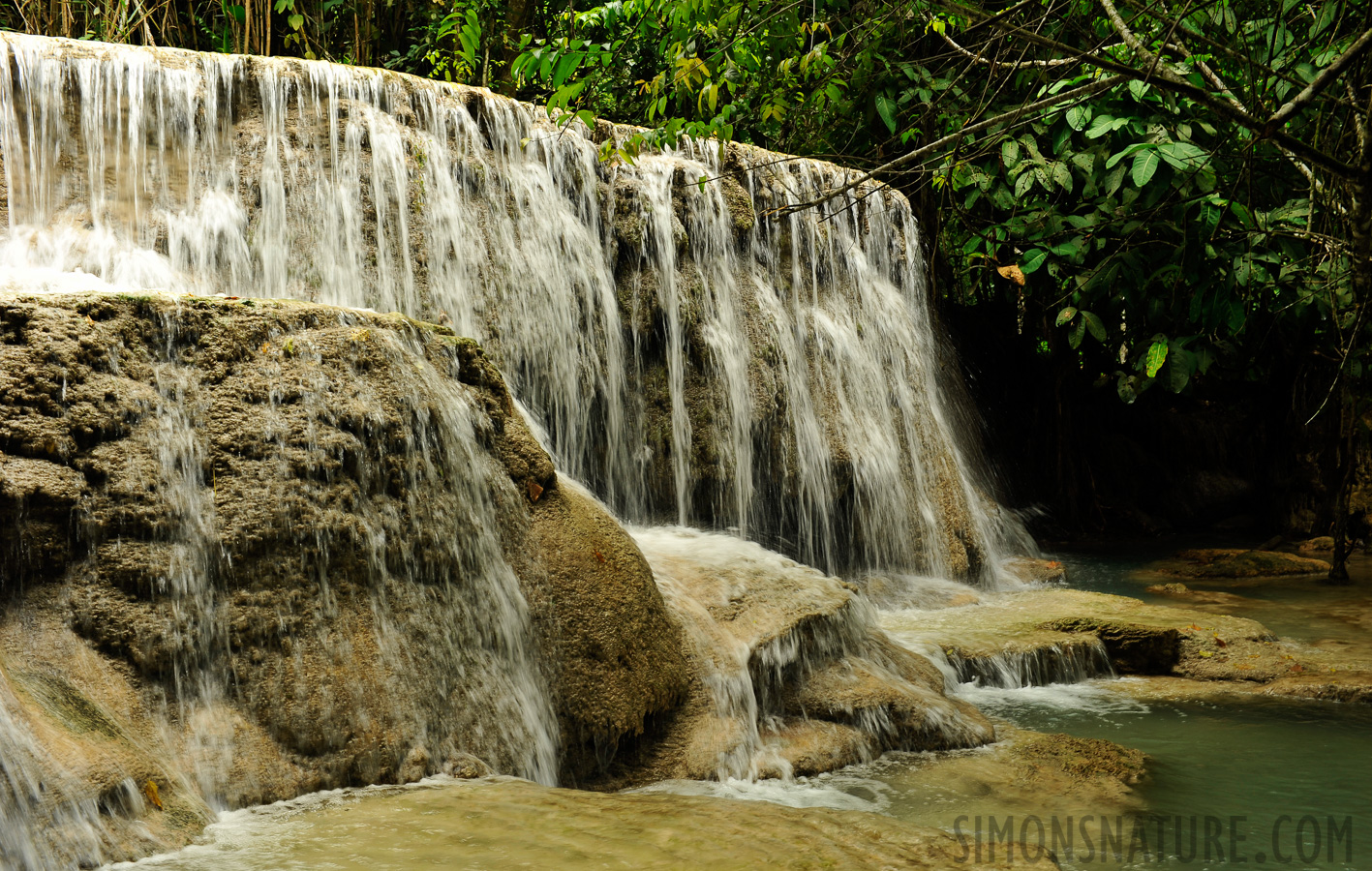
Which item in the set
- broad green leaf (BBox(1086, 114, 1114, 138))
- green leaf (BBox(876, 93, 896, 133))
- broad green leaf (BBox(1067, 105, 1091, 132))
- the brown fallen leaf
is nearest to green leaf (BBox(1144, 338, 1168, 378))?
broad green leaf (BBox(1086, 114, 1114, 138))

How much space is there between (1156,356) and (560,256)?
188 inches

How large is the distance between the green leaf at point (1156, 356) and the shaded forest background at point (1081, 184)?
0.07ft

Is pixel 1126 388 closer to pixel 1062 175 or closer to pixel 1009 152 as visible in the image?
pixel 1062 175

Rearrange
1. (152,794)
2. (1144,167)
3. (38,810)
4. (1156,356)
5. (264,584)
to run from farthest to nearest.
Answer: (1156,356)
(1144,167)
(264,584)
(152,794)
(38,810)

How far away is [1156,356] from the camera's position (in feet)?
26.3

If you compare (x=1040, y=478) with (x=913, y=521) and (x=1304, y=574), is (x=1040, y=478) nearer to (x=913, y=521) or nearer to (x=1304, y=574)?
(x=1304, y=574)


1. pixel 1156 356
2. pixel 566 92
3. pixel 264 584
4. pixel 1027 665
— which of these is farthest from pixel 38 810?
pixel 1156 356

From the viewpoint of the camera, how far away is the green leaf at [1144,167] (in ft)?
24.7

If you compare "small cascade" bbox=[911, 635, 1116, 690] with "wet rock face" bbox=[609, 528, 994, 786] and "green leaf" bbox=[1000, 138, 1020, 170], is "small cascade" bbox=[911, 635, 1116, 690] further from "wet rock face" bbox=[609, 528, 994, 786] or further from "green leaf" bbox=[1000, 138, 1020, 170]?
A: "green leaf" bbox=[1000, 138, 1020, 170]

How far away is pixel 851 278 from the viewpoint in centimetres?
881

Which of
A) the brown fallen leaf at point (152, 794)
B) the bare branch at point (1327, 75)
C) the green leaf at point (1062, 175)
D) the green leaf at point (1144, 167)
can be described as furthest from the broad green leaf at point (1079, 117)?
the brown fallen leaf at point (152, 794)

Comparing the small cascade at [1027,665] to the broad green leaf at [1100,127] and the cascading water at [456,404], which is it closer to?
the cascading water at [456,404]

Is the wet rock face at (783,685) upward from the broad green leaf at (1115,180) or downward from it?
downward

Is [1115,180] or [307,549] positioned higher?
[1115,180]
